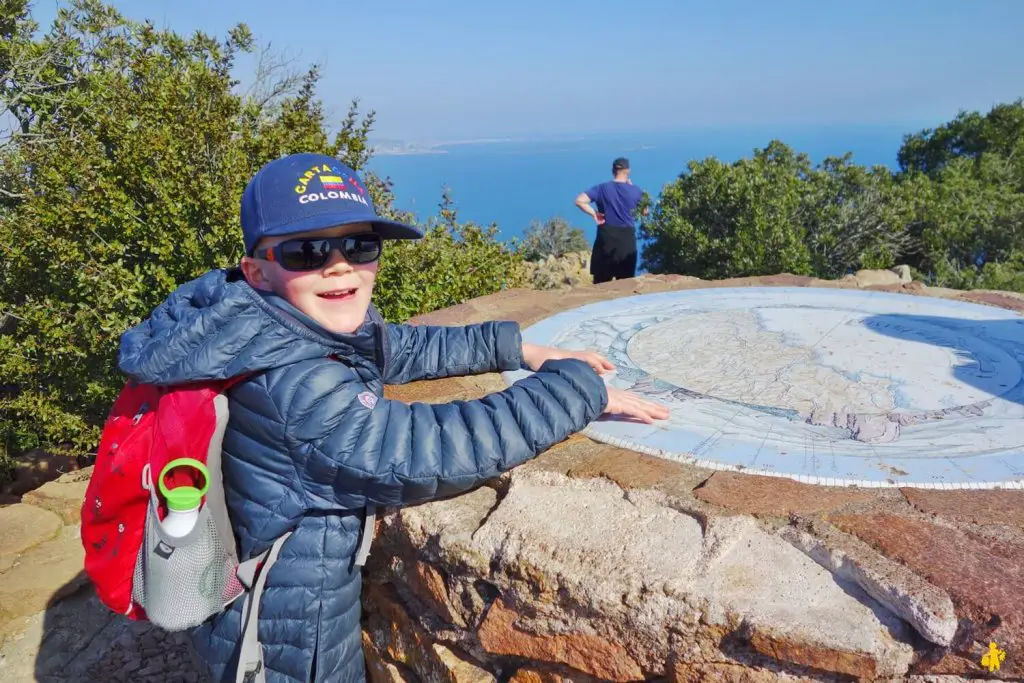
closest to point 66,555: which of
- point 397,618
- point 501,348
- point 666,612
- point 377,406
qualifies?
point 397,618

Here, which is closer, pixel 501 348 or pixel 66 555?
pixel 501 348

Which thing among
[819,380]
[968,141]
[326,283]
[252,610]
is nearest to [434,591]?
[252,610]

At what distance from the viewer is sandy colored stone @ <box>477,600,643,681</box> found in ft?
5.64

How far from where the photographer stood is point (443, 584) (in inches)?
77.2

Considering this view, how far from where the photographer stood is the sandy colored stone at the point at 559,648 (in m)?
1.72

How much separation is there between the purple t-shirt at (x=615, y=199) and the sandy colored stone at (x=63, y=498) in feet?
14.0

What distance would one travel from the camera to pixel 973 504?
1.84 m

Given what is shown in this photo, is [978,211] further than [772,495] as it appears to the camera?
Yes

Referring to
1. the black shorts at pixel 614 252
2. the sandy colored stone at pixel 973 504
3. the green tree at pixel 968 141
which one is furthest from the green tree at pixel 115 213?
the green tree at pixel 968 141

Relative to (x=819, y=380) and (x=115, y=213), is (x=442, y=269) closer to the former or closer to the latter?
(x=115, y=213)

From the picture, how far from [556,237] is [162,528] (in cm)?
1228

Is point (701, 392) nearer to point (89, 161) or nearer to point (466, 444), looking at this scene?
point (466, 444)

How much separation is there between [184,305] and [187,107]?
3.69 metres

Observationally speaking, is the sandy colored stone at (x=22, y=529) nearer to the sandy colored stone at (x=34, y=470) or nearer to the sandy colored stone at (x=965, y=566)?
the sandy colored stone at (x=34, y=470)
